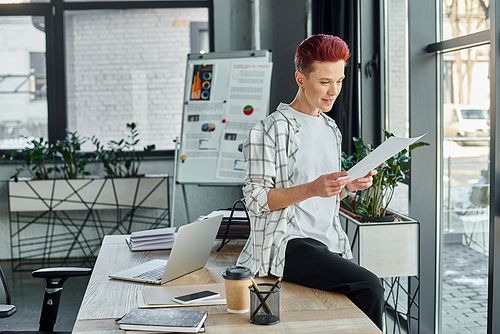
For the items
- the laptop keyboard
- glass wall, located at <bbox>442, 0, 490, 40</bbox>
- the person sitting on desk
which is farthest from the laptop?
glass wall, located at <bbox>442, 0, 490, 40</bbox>

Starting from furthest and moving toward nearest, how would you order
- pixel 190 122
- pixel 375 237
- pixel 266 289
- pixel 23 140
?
pixel 23 140 < pixel 190 122 < pixel 375 237 < pixel 266 289

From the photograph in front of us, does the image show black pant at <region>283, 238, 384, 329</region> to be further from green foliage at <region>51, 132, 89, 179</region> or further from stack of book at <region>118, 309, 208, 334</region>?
green foliage at <region>51, 132, 89, 179</region>

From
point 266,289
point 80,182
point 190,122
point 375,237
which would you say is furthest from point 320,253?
point 80,182

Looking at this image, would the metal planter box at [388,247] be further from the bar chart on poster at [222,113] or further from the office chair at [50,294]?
the bar chart on poster at [222,113]

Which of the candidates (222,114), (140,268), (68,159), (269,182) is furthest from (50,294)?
(68,159)

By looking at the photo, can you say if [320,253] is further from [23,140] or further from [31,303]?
[23,140]

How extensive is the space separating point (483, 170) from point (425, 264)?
60 cm

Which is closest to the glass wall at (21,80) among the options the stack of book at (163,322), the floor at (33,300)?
the floor at (33,300)

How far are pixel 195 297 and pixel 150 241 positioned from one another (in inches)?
30.0

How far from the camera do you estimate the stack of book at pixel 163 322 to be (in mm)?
1226

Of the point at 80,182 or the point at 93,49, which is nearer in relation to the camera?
the point at 80,182

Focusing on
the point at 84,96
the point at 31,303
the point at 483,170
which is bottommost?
the point at 31,303

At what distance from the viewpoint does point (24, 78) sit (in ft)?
16.0

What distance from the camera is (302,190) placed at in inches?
64.8
